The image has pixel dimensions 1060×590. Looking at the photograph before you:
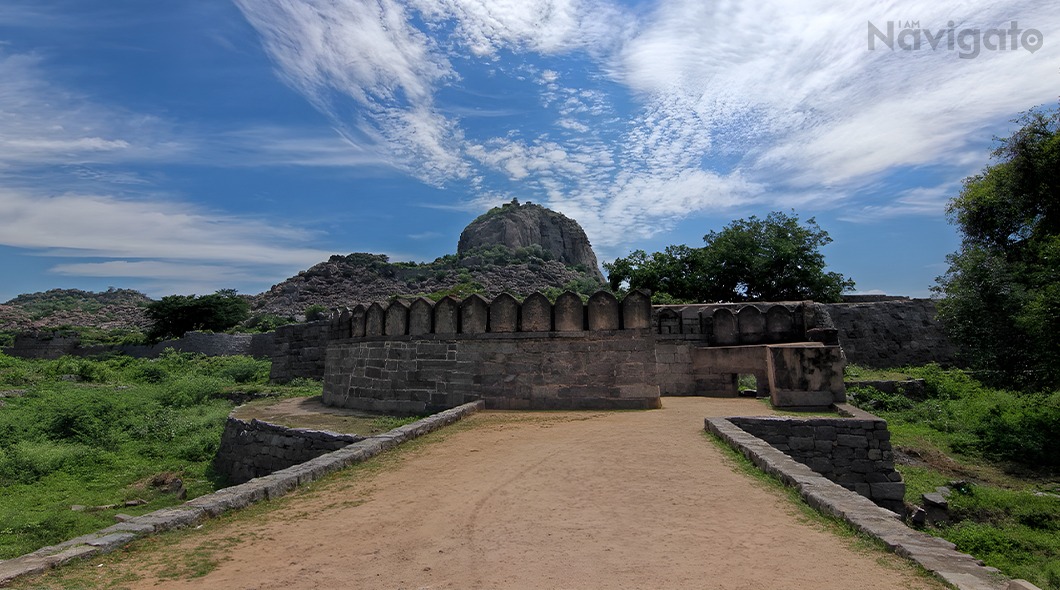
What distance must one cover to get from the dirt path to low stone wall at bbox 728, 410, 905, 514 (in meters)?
2.57

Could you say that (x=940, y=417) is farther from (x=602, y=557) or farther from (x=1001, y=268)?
(x=602, y=557)

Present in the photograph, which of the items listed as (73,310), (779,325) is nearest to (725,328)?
(779,325)

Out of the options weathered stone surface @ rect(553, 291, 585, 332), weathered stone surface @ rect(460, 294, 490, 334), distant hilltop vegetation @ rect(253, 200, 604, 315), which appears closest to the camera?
weathered stone surface @ rect(553, 291, 585, 332)

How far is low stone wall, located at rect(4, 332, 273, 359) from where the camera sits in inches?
1427

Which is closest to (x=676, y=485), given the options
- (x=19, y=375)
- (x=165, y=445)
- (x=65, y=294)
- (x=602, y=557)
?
(x=602, y=557)

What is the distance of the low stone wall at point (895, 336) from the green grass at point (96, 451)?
18895 millimetres

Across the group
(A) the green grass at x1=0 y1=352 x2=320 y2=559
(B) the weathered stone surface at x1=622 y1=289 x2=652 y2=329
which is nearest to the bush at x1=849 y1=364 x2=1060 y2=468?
(B) the weathered stone surface at x1=622 y1=289 x2=652 y2=329

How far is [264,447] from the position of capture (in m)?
10.3

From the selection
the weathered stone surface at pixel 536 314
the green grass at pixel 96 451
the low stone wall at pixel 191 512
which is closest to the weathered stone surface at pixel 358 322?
the green grass at pixel 96 451

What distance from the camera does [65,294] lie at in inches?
4279

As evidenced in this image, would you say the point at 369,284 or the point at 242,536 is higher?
the point at 369,284

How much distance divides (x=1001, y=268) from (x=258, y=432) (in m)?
20.6

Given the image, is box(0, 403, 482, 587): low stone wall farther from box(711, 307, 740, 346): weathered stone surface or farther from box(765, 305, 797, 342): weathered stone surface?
box(765, 305, 797, 342): weathered stone surface

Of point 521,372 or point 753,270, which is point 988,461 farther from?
point 753,270
